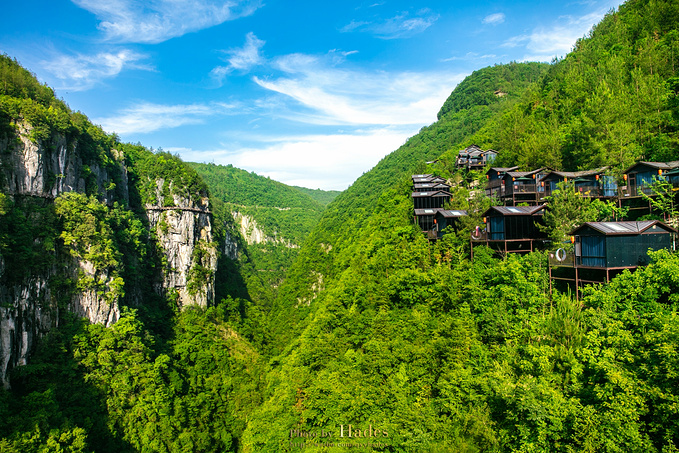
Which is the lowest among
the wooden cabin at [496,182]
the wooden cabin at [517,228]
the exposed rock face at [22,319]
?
the exposed rock face at [22,319]

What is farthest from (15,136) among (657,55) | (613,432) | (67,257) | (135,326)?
(657,55)

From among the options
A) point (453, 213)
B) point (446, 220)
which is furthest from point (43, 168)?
point (453, 213)

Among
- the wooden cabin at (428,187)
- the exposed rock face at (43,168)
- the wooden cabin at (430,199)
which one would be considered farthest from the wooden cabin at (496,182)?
the exposed rock face at (43,168)

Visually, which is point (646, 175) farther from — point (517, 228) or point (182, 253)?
point (182, 253)

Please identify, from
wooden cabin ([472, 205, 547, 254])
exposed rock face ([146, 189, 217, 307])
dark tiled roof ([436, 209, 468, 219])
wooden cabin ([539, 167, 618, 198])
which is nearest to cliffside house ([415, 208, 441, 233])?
dark tiled roof ([436, 209, 468, 219])

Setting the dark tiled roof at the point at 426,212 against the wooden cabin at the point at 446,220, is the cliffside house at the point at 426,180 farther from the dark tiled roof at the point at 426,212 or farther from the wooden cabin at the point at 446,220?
the wooden cabin at the point at 446,220
